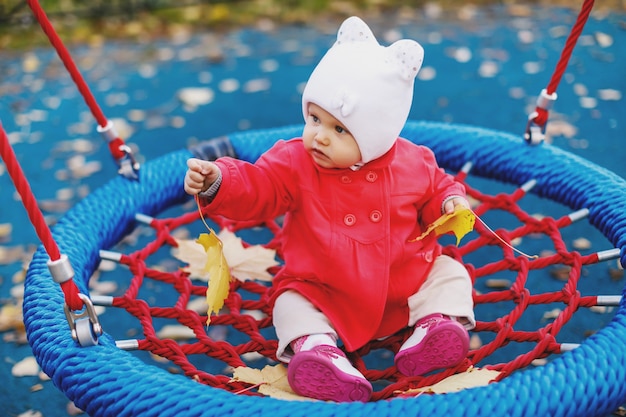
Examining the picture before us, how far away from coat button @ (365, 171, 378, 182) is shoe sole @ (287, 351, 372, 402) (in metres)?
0.37

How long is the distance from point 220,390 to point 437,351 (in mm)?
449

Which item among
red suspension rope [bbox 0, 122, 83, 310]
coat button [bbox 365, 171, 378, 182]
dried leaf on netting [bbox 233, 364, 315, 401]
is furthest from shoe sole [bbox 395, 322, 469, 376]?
red suspension rope [bbox 0, 122, 83, 310]

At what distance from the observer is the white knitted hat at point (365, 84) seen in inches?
53.0

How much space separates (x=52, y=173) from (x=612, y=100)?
8.33 ft

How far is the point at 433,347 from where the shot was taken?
1410mm

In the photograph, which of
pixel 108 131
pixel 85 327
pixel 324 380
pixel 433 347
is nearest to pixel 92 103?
pixel 108 131

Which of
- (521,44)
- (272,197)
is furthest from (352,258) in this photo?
(521,44)

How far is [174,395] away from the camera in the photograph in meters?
1.19

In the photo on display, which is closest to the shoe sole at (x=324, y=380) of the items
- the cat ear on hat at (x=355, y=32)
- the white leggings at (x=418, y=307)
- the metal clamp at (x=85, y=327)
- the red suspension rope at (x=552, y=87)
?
the white leggings at (x=418, y=307)

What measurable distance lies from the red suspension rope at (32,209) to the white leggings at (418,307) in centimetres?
44

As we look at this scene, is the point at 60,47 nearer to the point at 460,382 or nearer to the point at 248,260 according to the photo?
the point at 248,260

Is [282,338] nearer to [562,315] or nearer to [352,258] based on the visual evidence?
[352,258]

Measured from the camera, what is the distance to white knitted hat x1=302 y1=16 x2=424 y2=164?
4.42 ft

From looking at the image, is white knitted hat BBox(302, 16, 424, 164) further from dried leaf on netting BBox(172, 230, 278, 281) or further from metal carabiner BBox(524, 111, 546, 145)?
metal carabiner BBox(524, 111, 546, 145)
